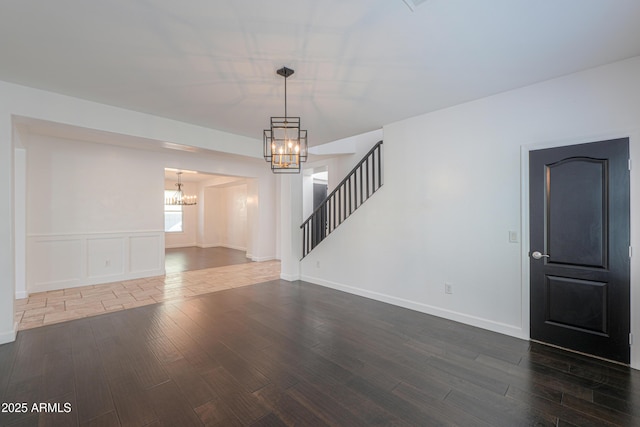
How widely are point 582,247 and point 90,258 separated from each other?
7.74m

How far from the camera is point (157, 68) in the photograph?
2689 mm

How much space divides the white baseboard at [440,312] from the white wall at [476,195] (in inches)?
0.5

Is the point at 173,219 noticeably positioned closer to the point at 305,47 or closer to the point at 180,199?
the point at 180,199

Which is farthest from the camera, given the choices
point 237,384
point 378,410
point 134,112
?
point 134,112

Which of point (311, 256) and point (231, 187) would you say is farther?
point (231, 187)

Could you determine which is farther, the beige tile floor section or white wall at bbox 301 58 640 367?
the beige tile floor section

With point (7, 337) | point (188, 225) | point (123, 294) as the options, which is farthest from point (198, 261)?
point (7, 337)

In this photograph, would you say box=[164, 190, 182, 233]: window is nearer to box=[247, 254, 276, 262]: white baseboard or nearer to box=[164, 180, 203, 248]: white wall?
box=[164, 180, 203, 248]: white wall

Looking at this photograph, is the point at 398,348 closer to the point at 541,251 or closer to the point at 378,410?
the point at 378,410

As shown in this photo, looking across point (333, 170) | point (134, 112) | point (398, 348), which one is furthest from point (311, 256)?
point (134, 112)

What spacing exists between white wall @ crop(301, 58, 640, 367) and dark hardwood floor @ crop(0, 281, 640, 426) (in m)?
0.51

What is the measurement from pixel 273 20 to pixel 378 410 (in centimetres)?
301

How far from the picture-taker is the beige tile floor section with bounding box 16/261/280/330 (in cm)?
380

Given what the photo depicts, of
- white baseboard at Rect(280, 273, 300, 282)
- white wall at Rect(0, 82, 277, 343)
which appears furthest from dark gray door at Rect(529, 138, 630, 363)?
white wall at Rect(0, 82, 277, 343)
